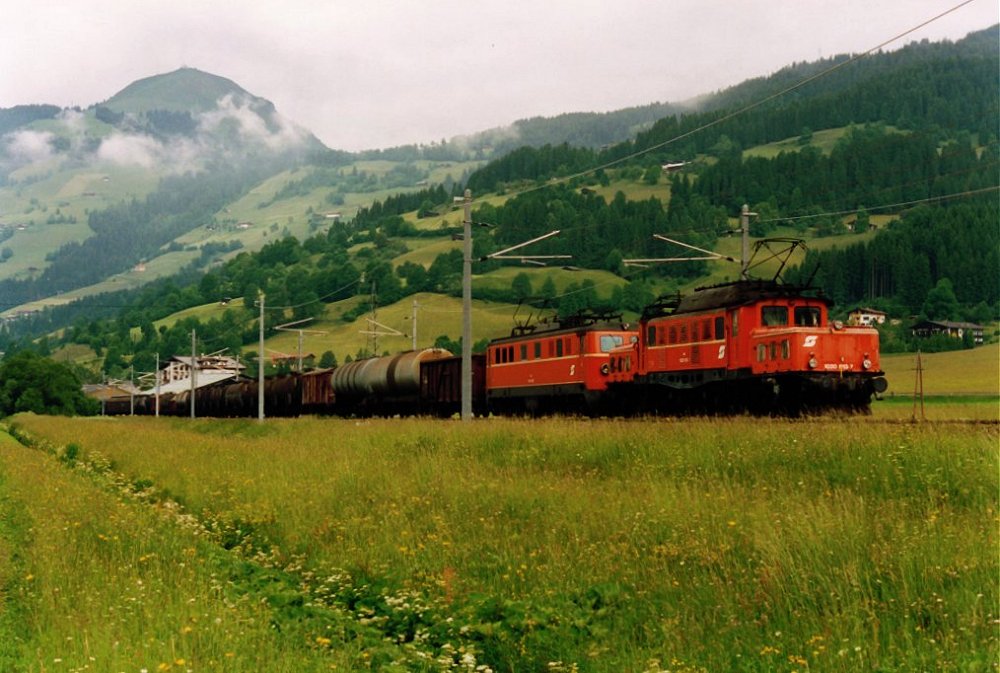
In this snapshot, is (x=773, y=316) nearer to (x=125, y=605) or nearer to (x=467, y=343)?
(x=467, y=343)

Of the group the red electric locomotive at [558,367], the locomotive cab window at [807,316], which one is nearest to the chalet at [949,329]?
the red electric locomotive at [558,367]

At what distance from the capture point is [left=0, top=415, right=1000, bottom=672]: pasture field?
1034 centimetres

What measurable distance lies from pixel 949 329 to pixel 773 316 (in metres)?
116

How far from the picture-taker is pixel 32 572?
14023mm

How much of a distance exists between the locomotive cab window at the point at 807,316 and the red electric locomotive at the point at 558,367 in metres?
10.0

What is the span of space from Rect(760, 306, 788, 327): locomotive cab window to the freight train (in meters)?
0.03

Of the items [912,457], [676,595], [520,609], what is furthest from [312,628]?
[912,457]

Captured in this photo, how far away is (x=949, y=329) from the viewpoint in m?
134

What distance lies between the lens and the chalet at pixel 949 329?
132 meters

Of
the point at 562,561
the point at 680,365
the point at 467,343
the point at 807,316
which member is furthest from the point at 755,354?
the point at 562,561

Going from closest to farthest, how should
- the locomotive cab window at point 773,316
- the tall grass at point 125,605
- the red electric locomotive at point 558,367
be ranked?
1. the tall grass at point 125,605
2. the locomotive cab window at point 773,316
3. the red electric locomotive at point 558,367

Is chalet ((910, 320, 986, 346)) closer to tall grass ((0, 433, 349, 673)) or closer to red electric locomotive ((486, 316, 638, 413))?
red electric locomotive ((486, 316, 638, 413))

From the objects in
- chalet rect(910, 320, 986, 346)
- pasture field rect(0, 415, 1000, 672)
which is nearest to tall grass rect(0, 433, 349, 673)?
pasture field rect(0, 415, 1000, 672)

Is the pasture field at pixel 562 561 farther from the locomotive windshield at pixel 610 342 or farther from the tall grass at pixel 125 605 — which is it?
the locomotive windshield at pixel 610 342
